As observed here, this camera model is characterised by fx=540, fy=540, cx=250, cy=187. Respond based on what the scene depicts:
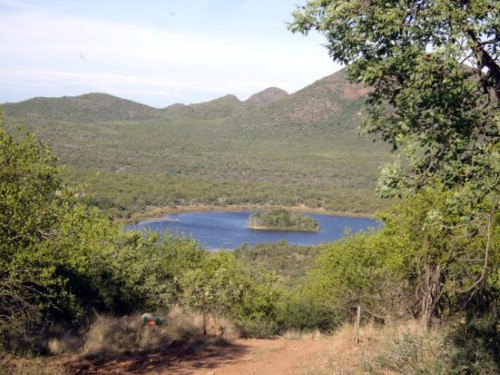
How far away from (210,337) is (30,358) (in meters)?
4.25

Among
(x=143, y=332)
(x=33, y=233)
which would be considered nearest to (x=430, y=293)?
(x=143, y=332)

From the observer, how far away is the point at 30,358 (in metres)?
9.15

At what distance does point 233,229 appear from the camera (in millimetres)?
107250

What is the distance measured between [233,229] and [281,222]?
44.2 feet

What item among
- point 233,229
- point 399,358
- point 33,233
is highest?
point 33,233

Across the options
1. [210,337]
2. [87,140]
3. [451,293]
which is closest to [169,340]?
[210,337]

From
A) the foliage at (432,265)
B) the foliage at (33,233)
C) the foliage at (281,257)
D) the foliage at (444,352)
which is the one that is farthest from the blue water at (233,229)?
the foliage at (444,352)

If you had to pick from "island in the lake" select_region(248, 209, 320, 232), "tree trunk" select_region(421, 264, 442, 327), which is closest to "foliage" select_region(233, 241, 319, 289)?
"island in the lake" select_region(248, 209, 320, 232)

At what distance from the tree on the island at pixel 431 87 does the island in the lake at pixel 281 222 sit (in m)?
107

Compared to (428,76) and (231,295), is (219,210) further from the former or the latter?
(428,76)

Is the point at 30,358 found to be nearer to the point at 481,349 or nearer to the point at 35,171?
the point at 35,171

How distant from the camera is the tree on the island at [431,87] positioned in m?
5.30

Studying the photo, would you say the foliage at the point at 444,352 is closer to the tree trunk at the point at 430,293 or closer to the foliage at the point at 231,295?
the tree trunk at the point at 430,293

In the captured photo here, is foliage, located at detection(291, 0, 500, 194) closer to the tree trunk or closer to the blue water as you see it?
the tree trunk
